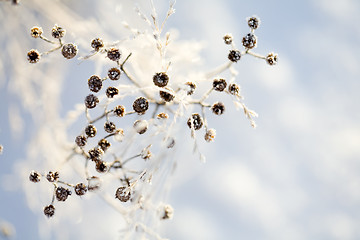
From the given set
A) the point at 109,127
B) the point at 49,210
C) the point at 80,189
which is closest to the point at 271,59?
the point at 109,127

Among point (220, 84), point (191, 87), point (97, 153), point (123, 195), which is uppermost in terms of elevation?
point (220, 84)

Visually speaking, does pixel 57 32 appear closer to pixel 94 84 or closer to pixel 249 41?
pixel 94 84

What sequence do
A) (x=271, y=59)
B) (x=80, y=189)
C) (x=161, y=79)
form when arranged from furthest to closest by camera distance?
(x=271, y=59) → (x=80, y=189) → (x=161, y=79)

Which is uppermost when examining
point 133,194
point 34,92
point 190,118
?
point 34,92

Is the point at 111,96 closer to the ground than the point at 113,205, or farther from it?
farther from it

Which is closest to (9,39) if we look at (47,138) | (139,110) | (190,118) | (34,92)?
(34,92)

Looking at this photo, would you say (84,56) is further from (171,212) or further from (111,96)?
(171,212)
